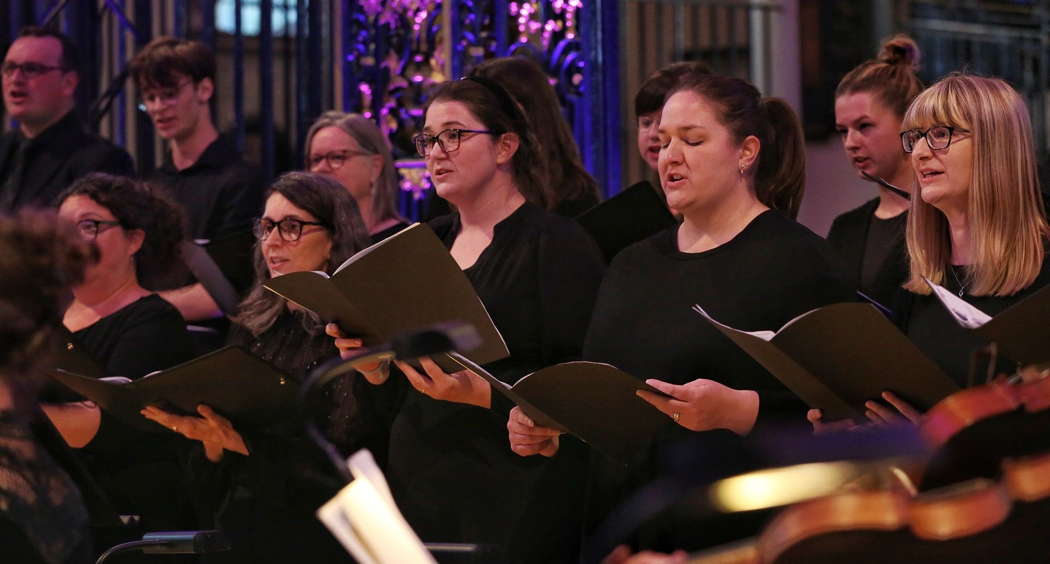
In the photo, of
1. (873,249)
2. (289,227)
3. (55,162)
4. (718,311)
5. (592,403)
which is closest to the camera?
(592,403)

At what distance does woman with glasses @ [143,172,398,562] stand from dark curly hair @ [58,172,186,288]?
51cm

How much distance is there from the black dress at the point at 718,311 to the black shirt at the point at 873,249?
54 centimetres

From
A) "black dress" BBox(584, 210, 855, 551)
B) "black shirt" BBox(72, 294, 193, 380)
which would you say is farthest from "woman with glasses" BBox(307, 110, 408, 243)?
"black dress" BBox(584, 210, 855, 551)

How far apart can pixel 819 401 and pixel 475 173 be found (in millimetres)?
1005

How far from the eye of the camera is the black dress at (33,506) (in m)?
1.86

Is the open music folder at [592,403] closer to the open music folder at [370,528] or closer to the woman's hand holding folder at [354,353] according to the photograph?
the woman's hand holding folder at [354,353]

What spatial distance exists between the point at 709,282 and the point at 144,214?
175 cm

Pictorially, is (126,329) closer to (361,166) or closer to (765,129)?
(361,166)

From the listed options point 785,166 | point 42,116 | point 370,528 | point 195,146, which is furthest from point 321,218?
point 370,528

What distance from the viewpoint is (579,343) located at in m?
2.95

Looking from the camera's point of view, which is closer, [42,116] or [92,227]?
[92,227]

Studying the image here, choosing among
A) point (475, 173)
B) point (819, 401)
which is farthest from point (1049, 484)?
point (475, 173)

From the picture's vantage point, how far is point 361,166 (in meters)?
4.06

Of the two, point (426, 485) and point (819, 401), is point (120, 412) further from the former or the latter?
point (819, 401)
